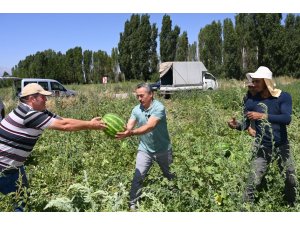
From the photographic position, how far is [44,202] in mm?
4648

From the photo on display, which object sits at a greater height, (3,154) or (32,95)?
(32,95)

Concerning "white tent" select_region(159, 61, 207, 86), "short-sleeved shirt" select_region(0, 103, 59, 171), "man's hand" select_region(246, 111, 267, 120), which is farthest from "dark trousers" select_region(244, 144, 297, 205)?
"white tent" select_region(159, 61, 207, 86)

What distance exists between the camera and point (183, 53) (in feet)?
152

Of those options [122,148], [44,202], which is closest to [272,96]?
[44,202]

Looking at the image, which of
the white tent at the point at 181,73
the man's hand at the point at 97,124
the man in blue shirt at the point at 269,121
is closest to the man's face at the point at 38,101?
the man's hand at the point at 97,124

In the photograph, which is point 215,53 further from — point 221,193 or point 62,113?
point 221,193

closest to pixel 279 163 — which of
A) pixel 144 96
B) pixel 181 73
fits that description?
pixel 144 96

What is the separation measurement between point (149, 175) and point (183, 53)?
137 ft

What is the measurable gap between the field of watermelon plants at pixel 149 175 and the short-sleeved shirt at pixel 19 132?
1.47 feet

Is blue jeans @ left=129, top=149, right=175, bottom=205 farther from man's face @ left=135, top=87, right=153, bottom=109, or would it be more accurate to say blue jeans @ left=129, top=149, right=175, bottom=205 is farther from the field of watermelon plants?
man's face @ left=135, top=87, right=153, bottom=109

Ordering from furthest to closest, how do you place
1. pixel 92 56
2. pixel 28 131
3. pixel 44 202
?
pixel 92 56
pixel 44 202
pixel 28 131

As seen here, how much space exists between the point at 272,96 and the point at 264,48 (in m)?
35.3

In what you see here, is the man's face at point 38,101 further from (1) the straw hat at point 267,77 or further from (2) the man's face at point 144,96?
(1) the straw hat at point 267,77

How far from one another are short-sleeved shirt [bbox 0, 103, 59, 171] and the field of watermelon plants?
1.47 ft
